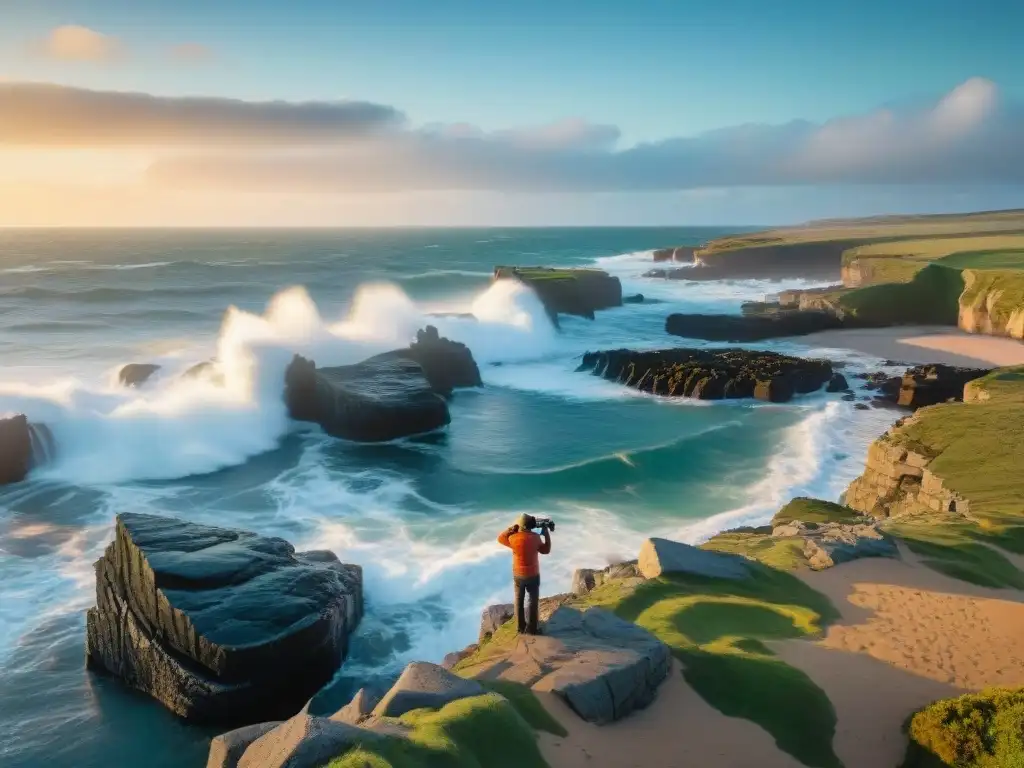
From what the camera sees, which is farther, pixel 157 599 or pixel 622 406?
pixel 622 406

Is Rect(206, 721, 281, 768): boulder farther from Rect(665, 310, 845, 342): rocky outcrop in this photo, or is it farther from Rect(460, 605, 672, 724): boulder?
Rect(665, 310, 845, 342): rocky outcrop

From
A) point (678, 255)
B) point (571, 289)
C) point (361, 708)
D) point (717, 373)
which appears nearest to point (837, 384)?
point (717, 373)

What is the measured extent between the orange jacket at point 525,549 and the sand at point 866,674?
5.23 feet

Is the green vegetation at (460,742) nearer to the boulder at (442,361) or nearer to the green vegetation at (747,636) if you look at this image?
the green vegetation at (747,636)

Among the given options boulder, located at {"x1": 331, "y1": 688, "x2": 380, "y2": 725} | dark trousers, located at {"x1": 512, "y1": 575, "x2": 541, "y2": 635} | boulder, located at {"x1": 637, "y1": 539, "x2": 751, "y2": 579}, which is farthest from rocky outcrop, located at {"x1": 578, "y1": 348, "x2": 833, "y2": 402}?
boulder, located at {"x1": 331, "y1": 688, "x2": 380, "y2": 725}

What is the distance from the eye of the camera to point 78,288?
80.2m

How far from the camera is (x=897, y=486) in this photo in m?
18.9

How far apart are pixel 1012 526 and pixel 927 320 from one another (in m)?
42.0

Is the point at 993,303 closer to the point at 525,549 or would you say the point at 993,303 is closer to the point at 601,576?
the point at 601,576

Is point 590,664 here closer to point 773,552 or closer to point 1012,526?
point 773,552

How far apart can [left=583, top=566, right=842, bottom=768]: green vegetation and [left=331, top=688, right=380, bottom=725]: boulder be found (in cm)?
367

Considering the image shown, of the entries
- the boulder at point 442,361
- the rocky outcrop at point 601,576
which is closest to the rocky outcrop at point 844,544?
the rocky outcrop at point 601,576

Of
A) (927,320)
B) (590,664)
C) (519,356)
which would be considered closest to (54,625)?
(590,664)

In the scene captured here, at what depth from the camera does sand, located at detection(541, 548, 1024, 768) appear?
7.54 meters
